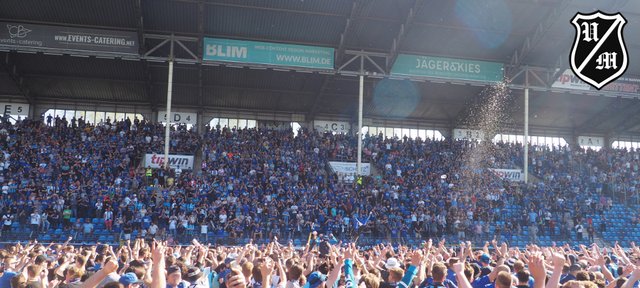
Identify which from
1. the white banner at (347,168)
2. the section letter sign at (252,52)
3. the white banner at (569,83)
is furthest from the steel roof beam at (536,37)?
the section letter sign at (252,52)

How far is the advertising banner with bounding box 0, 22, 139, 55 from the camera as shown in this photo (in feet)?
95.0

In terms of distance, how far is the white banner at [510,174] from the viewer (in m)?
36.5

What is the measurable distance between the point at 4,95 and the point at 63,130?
8.39 metres

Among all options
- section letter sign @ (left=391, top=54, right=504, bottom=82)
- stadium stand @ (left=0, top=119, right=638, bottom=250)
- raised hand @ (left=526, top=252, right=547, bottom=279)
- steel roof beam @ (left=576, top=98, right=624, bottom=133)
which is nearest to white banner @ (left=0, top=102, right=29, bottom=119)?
stadium stand @ (left=0, top=119, right=638, bottom=250)

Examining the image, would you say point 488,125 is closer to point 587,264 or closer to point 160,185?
point 160,185

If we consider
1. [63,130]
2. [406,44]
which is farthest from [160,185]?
[406,44]

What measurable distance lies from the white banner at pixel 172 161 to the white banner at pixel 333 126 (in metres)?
13.1

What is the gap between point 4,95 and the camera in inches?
1506

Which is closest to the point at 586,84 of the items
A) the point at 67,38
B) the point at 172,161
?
the point at 172,161

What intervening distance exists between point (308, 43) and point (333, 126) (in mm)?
13412

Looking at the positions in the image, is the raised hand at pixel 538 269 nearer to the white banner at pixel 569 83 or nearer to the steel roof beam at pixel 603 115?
the white banner at pixel 569 83

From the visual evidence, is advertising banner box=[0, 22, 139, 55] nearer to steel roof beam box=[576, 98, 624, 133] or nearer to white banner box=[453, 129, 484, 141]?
white banner box=[453, 129, 484, 141]

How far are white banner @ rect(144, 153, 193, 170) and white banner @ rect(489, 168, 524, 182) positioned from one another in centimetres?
1954

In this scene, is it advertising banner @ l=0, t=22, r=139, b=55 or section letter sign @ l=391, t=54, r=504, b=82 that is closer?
advertising banner @ l=0, t=22, r=139, b=55
